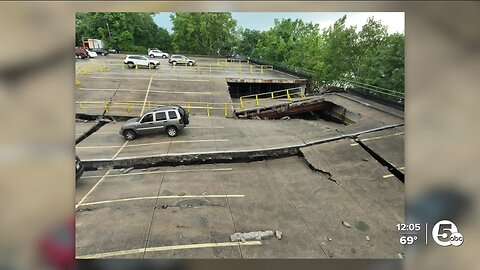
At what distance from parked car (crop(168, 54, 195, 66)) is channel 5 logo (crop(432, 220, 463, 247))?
278 centimetres

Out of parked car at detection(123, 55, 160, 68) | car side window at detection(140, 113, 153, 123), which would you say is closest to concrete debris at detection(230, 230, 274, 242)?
car side window at detection(140, 113, 153, 123)

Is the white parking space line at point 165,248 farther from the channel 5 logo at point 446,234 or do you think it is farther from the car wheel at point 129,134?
the channel 5 logo at point 446,234

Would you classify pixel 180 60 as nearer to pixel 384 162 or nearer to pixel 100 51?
pixel 100 51

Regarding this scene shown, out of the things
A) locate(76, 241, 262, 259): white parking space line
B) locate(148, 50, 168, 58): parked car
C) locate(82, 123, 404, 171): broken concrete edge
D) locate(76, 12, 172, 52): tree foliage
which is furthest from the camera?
locate(148, 50, 168, 58): parked car

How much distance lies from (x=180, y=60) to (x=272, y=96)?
1039mm

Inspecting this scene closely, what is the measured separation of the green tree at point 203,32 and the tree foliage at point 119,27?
140mm

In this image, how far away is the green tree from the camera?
3045 mm

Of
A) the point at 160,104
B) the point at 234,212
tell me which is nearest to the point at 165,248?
the point at 234,212

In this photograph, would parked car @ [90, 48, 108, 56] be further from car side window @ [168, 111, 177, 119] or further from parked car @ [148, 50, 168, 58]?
car side window @ [168, 111, 177, 119]

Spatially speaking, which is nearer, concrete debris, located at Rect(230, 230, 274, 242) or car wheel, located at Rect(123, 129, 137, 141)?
concrete debris, located at Rect(230, 230, 274, 242)

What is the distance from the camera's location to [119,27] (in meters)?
3.07

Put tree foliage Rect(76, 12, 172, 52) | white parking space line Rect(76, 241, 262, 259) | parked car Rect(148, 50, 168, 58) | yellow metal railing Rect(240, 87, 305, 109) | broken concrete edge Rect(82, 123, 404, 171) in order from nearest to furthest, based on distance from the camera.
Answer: white parking space line Rect(76, 241, 262, 259)
tree foliage Rect(76, 12, 172, 52)
broken concrete edge Rect(82, 123, 404, 171)
parked car Rect(148, 50, 168, 58)
yellow metal railing Rect(240, 87, 305, 109)

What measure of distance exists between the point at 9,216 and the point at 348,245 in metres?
3.12

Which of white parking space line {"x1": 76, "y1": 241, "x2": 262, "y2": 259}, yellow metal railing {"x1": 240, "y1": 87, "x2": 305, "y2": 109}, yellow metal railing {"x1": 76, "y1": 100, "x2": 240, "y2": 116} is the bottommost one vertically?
white parking space line {"x1": 76, "y1": 241, "x2": 262, "y2": 259}
